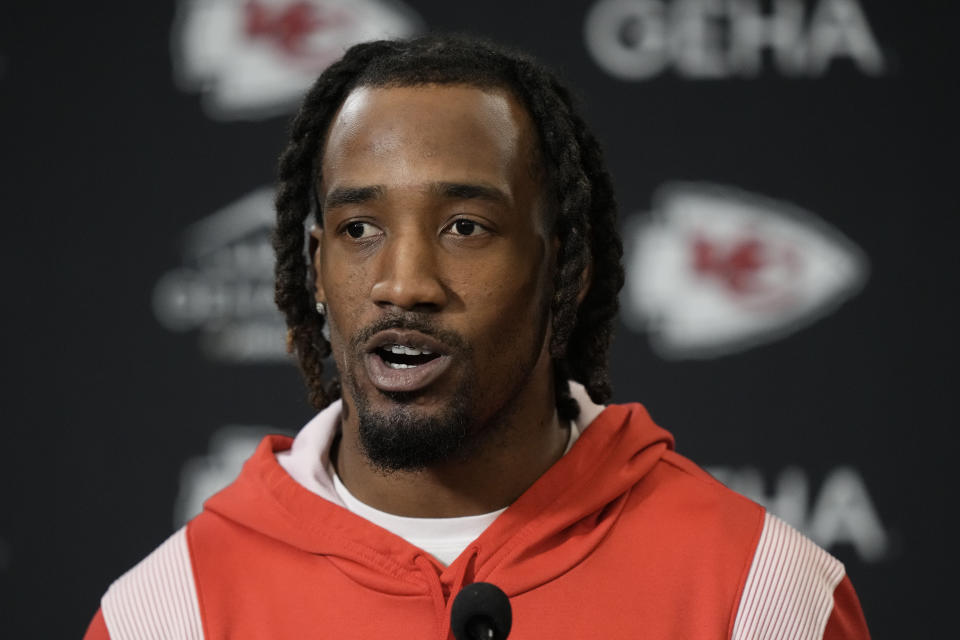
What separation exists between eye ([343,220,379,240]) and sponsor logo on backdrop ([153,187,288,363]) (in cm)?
96

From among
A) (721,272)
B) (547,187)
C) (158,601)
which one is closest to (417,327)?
(547,187)

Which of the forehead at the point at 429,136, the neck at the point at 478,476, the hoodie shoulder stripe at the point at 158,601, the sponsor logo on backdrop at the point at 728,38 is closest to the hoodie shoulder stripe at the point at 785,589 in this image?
the neck at the point at 478,476

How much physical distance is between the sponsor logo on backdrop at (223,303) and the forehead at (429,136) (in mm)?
934

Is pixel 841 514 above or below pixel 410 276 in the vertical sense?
below

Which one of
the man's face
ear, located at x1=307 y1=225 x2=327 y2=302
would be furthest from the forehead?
ear, located at x1=307 y1=225 x2=327 y2=302

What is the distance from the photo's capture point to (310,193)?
1.69 metres

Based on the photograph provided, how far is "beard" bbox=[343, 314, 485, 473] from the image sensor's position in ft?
4.64

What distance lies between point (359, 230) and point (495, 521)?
0.39 m

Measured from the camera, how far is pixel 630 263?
237cm

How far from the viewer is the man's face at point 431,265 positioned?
1.42 meters

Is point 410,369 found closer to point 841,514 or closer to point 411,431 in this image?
point 411,431

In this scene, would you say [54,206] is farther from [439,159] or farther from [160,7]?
[439,159]

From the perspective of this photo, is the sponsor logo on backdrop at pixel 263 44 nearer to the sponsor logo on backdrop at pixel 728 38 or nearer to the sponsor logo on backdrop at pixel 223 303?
the sponsor logo on backdrop at pixel 223 303

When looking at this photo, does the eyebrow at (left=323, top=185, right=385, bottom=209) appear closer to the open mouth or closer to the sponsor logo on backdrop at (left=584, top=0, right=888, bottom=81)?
the open mouth
